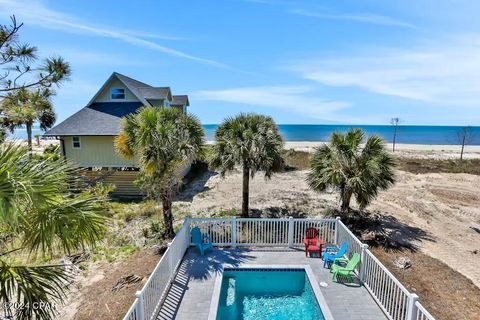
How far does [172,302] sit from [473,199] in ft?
62.9

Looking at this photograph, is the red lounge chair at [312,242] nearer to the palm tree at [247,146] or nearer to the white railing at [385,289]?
the white railing at [385,289]

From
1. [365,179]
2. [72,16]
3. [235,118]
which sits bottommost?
[365,179]

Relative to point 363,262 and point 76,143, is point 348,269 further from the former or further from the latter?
point 76,143

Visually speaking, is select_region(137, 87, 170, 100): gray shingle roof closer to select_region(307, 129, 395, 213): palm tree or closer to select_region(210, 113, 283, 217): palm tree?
select_region(210, 113, 283, 217): palm tree

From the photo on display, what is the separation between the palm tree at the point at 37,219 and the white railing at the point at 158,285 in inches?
75.7

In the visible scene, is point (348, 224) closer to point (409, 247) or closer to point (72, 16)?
point (409, 247)

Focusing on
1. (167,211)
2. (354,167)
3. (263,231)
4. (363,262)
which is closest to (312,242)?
(263,231)

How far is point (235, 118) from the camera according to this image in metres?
12.4

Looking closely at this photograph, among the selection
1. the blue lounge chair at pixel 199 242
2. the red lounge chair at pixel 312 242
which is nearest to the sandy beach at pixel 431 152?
the red lounge chair at pixel 312 242

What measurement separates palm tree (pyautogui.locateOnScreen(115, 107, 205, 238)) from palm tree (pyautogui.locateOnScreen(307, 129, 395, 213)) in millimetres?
5244

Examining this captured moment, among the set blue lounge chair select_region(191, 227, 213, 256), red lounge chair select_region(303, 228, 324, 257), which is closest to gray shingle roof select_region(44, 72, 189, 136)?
blue lounge chair select_region(191, 227, 213, 256)

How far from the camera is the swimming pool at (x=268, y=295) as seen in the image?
7.33m

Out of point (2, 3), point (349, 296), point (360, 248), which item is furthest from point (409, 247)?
point (2, 3)

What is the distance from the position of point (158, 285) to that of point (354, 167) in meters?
8.55
